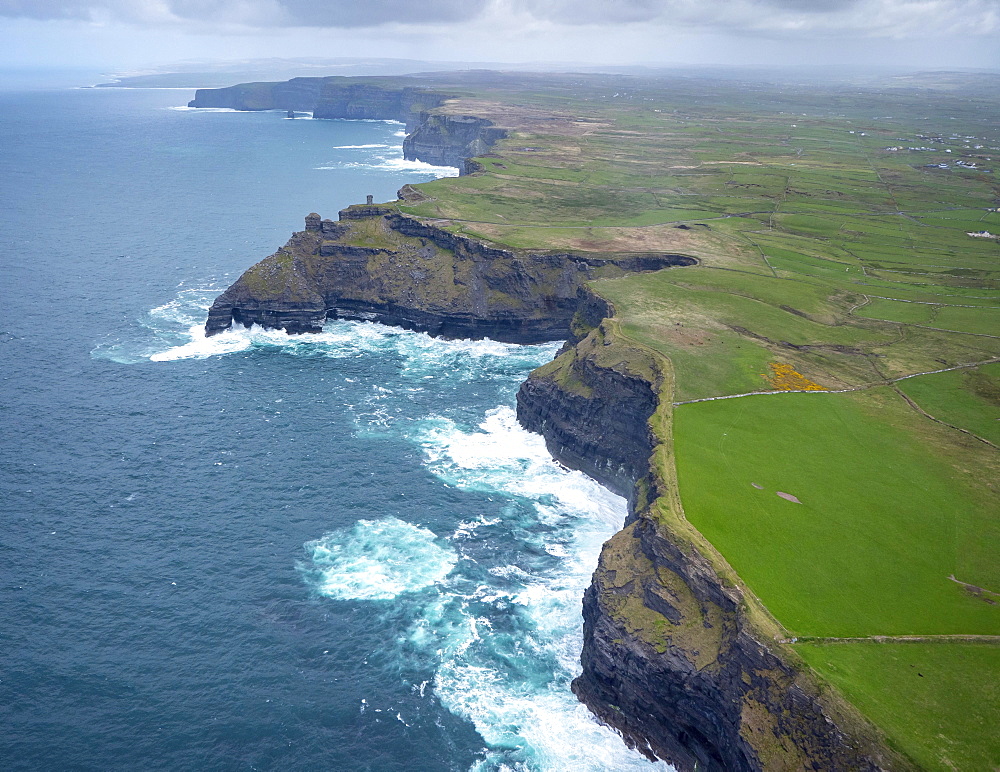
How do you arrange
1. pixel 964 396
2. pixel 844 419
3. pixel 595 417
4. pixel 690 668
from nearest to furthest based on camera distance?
pixel 690 668 < pixel 844 419 < pixel 964 396 < pixel 595 417

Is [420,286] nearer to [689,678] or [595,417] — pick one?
[595,417]

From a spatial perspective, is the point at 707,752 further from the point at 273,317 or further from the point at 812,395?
the point at 273,317

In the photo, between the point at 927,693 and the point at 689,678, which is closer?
the point at 927,693

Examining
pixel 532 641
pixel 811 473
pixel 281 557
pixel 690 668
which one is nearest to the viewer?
pixel 690 668

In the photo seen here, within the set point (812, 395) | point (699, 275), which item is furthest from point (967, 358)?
point (699, 275)

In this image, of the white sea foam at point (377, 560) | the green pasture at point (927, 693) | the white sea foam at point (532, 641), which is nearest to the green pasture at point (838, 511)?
the green pasture at point (927, 693)

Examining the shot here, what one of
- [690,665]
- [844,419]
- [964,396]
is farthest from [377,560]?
[964,396]

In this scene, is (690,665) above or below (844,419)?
below

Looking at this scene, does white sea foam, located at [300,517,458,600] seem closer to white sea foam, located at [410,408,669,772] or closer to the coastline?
white sea foam, located at [410,408,669,772]
